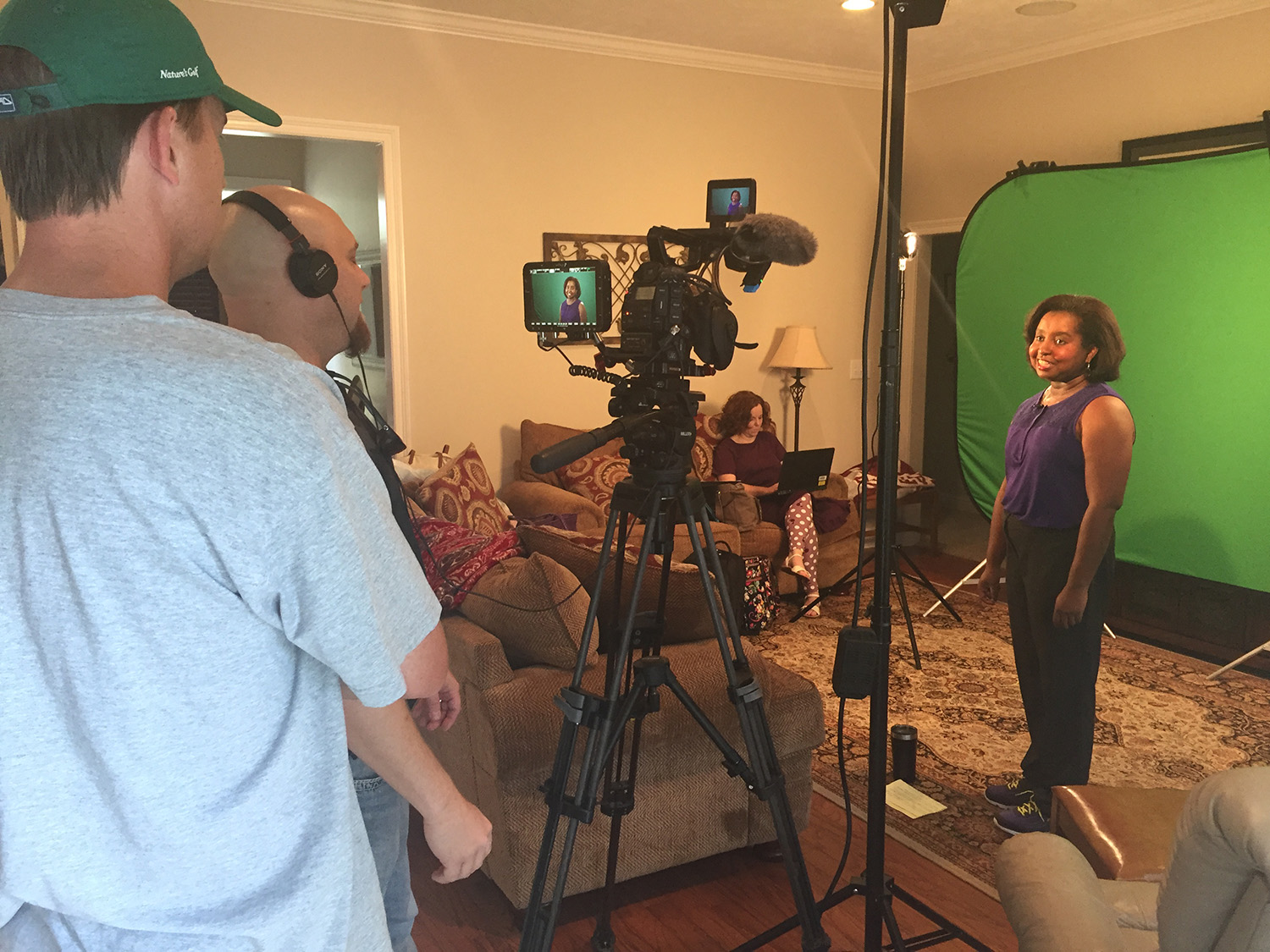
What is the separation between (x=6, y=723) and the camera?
0.66m

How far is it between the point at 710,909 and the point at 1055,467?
1407mm

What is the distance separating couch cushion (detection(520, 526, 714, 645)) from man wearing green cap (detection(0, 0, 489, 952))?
1.54 m

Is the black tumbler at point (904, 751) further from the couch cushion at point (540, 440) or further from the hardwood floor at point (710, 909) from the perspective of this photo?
the couch cushion at point (540, 440)

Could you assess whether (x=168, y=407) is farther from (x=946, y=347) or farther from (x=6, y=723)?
(x=946, y=347)

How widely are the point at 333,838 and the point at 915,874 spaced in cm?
202

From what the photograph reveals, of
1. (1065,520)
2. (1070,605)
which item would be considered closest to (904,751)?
(1070,605)

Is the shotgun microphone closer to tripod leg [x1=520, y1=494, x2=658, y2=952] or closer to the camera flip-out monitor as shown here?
the camera flip-out monitor

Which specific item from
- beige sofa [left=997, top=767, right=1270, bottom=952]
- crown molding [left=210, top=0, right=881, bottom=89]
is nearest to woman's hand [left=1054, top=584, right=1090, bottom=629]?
beige sofa [left=997, top=767, right=1270, bottom=952]

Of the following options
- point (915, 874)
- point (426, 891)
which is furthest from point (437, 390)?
point (915, 874)

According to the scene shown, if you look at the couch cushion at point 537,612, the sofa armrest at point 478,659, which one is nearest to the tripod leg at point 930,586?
the couch cushion at point 537,612

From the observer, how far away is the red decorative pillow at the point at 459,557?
2.39 meters

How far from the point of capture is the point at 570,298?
1733 mm

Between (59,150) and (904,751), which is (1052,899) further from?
(904,751)

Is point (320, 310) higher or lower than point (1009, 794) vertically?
higher
